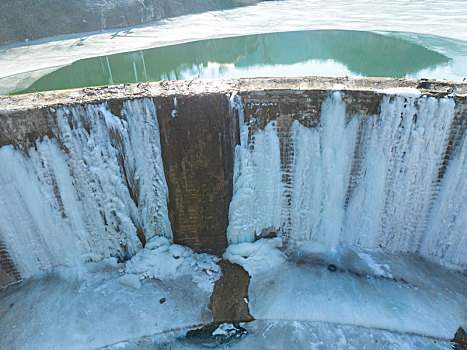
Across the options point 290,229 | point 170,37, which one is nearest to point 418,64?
point 290,229

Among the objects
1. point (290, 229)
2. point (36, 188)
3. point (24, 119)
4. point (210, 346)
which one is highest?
point (24, 119)

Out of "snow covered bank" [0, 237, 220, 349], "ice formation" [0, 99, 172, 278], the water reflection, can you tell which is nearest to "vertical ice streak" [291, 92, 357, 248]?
"snow covered bank" [0, 237, 220, 349]

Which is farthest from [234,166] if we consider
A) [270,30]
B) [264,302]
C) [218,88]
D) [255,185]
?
[270,30]

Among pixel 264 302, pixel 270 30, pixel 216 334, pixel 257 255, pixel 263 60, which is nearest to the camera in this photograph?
pixel 216 334

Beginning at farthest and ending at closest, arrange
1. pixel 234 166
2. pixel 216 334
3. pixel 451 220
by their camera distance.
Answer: pixel 234 166 < pixel 451 220 < pixel 216 334

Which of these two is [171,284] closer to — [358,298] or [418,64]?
[358,298]

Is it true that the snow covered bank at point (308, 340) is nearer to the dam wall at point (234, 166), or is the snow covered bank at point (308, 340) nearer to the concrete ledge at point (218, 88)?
the dam wall at point (234, 166)

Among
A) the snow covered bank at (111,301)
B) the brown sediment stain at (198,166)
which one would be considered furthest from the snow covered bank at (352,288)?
the snow covered bank at (111,301)

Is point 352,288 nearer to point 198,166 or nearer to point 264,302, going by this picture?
point 264,302
